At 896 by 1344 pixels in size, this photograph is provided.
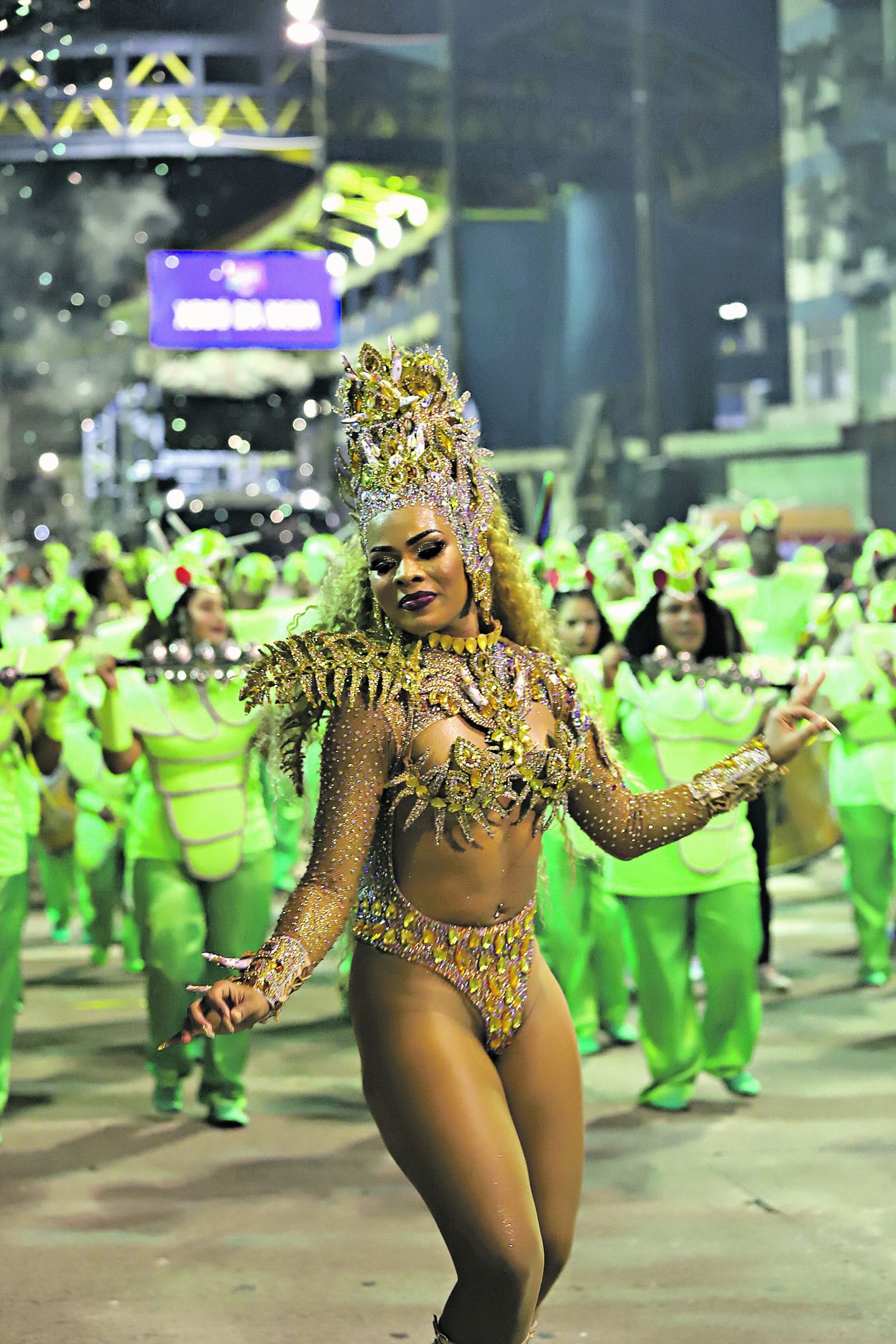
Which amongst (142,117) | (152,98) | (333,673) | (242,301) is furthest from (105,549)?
(242,301)

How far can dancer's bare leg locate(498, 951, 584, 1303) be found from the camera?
325 cm

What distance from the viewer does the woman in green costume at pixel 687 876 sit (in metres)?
6.40

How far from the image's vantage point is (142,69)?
1045cm

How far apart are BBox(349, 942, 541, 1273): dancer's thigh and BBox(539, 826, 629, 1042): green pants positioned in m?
4.05

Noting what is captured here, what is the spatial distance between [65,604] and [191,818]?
3.53m

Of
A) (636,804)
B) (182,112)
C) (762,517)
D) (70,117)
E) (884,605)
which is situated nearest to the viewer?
(636,804)

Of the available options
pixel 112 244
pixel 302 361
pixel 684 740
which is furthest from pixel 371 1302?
pixel 302 361

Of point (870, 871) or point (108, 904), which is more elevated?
point (870, 871)

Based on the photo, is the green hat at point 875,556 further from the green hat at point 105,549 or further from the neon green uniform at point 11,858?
the neon green uniform at point 11,858

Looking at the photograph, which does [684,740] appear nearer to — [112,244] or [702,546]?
[702,546]

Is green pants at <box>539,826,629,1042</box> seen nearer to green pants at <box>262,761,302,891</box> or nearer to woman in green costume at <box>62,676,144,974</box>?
woman in green costume at <box>62,676,144,974</box>

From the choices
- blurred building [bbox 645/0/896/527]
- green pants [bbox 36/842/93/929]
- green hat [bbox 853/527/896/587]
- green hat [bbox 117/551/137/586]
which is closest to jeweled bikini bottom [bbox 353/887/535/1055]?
green pants [bbox 36/842/93/929]

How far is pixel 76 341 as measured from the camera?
30.3 m

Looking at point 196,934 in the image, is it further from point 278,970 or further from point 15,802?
point 278,970
